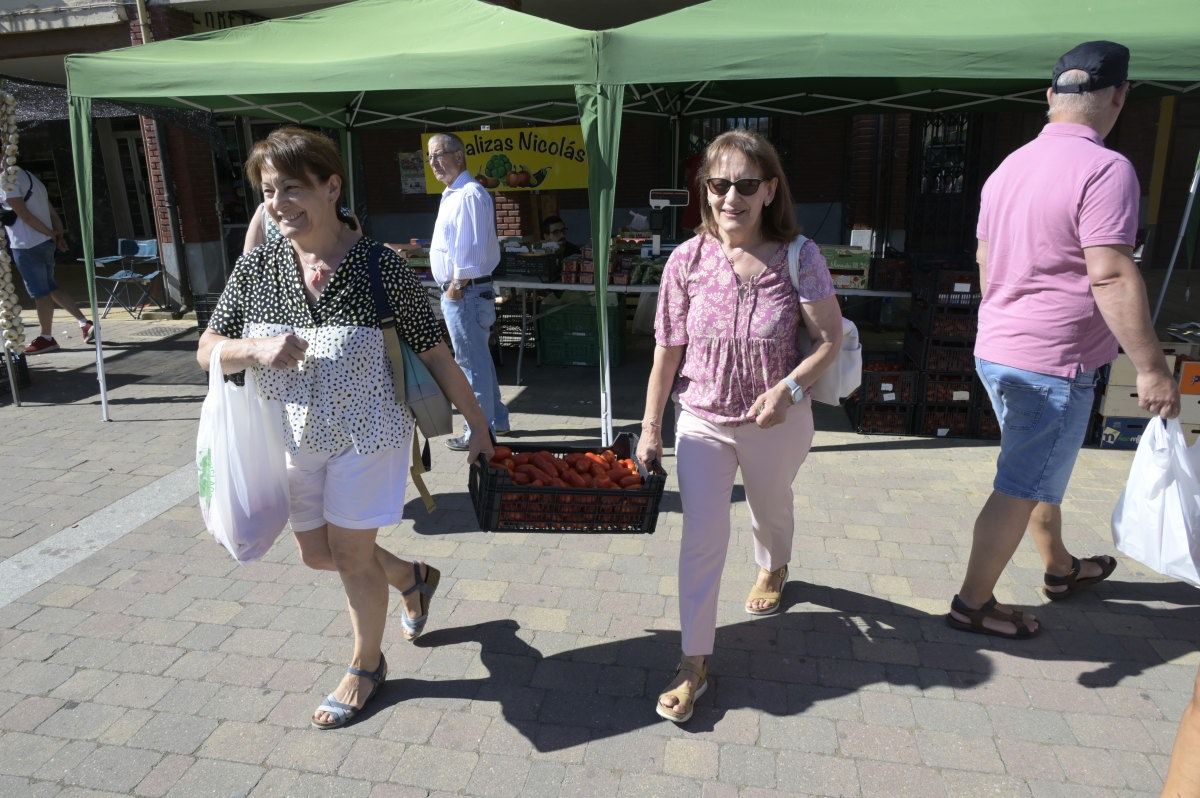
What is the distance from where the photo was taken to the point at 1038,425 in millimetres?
2762

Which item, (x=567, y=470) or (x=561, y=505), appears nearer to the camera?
(x=561, y=505)

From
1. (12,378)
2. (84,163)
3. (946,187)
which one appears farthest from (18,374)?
(946,187)

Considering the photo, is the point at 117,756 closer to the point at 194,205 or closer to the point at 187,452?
the point at 187,452

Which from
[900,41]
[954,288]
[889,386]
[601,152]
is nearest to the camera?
[900,41]

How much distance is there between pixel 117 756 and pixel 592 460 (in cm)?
177

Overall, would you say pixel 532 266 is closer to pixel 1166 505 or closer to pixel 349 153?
pixel 349 153

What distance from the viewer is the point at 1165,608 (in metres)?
3.29

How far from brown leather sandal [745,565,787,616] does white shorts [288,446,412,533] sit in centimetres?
154

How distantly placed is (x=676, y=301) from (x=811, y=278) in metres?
0.44

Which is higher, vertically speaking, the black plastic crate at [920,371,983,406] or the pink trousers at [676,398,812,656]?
the pink trousers at [676,398,812,656]

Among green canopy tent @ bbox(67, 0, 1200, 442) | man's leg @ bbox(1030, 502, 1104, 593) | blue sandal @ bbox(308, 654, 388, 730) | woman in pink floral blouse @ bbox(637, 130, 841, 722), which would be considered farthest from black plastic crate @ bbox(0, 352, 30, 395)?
man's leg @ bbox(1030, 502, 1104, 593)

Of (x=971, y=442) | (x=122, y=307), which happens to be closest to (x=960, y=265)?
(x=971, y=442)

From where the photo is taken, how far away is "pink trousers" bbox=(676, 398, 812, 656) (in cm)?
262

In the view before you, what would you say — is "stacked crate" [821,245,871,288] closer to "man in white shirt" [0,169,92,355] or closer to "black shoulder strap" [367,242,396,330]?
"black shoulder strap" [367,242,396,330]
